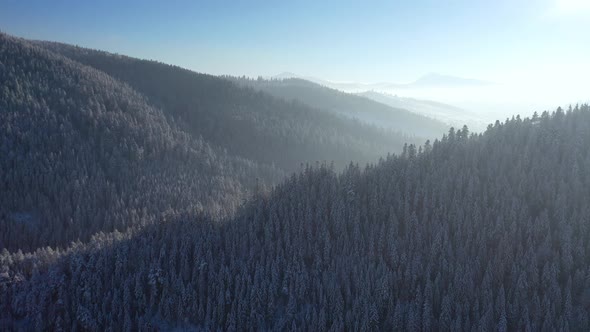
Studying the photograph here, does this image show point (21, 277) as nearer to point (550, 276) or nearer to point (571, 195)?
point (550, 276)

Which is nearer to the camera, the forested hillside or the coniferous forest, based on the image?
the forested hillside

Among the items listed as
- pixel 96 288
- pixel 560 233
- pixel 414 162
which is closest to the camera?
pixel 560 233

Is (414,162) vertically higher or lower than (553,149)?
lower

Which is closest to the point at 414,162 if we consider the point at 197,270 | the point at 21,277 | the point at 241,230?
the point at 241,230

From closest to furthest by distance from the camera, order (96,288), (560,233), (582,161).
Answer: (560,233) < (96,288) < (582,161)

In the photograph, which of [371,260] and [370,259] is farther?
[370,259]

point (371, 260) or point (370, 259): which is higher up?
point (370, 259)

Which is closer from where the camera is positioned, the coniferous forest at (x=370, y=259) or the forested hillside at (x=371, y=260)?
the forested hillside at (x=371, y=260)

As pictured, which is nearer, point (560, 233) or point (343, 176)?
point (560, 233)
